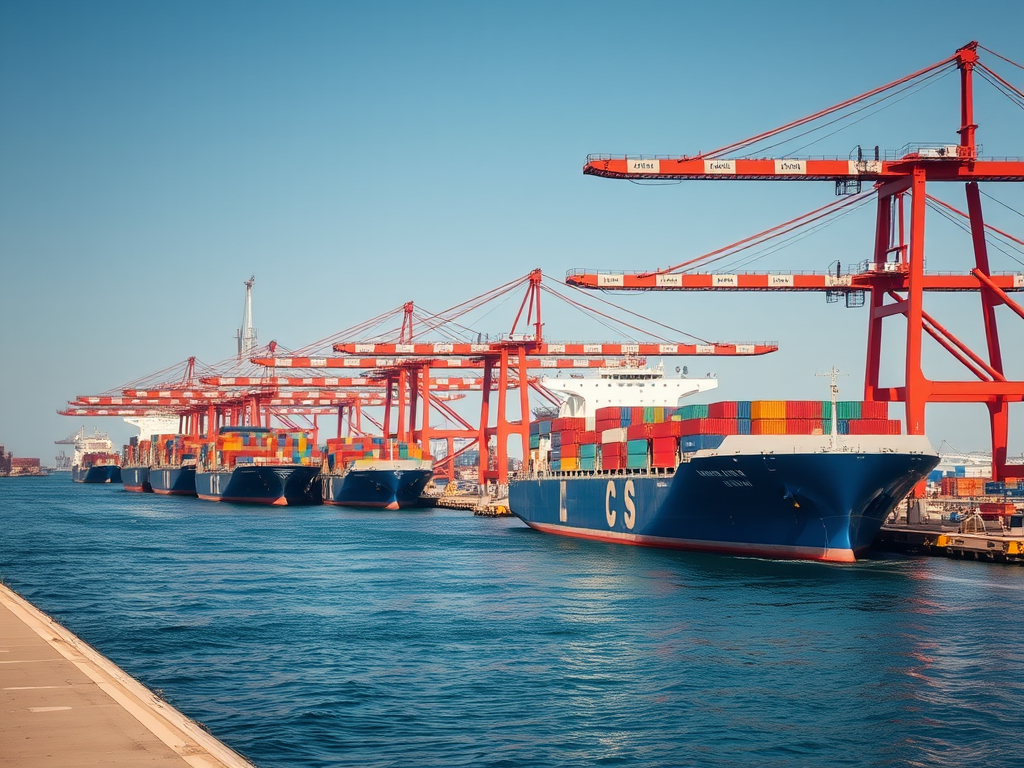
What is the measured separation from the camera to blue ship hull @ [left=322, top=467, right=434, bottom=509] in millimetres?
79312

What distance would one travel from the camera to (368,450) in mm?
85188

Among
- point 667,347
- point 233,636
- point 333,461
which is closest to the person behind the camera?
point 233,636

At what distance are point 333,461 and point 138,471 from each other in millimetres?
54002

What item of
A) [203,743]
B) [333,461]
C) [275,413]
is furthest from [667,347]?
[275,413]

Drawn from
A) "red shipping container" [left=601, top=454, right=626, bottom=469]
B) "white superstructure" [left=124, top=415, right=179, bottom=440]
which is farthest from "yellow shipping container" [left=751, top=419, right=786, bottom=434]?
"white superstructure" [left=124, top=415, right=179, bottom=440]

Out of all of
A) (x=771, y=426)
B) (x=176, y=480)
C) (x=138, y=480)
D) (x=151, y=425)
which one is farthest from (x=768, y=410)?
(x=151, y=425)

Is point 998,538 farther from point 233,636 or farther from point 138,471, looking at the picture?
point 138,471

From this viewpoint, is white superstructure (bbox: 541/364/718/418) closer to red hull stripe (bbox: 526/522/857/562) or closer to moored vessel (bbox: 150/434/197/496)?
red hull stripe (bbox: 526/522/857/562)

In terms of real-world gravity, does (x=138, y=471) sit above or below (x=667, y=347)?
Answer: below

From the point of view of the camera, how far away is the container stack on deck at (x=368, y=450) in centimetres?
8162

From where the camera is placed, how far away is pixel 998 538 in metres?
34.6

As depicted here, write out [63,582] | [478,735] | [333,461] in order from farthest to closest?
[333,461]
[63,582]
[478,735]

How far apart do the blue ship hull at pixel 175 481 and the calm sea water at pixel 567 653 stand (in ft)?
244

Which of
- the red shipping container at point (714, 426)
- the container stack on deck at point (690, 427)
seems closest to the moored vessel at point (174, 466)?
the container stack on deck at point (690, 427)
